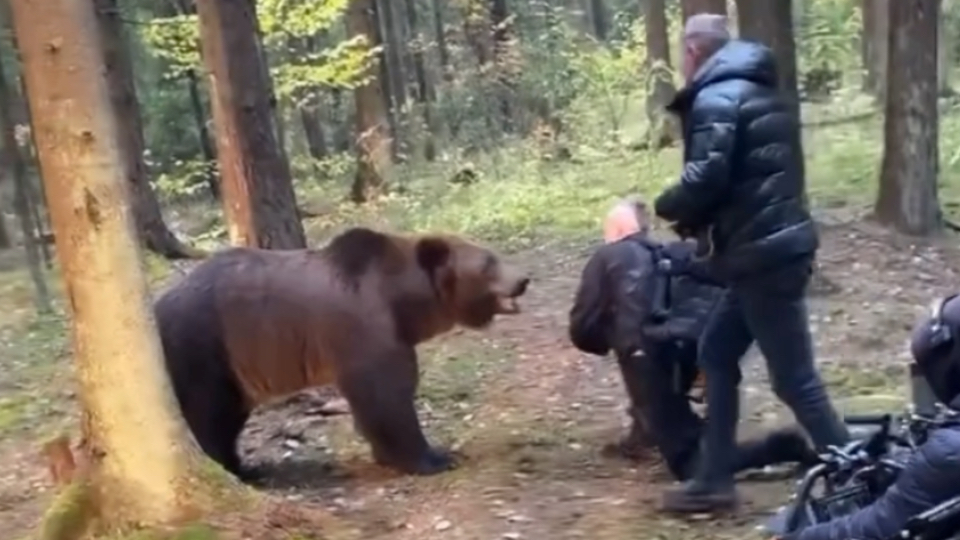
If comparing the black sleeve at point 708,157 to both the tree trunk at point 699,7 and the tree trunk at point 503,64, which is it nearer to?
the tree trunk at point 699,7

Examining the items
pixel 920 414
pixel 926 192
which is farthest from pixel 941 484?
pixel 926 192

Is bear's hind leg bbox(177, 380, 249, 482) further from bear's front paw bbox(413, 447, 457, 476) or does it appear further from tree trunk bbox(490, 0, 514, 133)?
tree trunk bbox(490, 0, 514, 133)

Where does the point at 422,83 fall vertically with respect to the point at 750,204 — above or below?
above

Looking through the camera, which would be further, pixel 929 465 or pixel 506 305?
pixel 506 305

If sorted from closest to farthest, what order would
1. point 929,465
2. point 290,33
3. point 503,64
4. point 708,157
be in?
Result: point 929,465 → point 708,157 → point 290,33 → point 503,64

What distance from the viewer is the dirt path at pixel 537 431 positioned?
671cm

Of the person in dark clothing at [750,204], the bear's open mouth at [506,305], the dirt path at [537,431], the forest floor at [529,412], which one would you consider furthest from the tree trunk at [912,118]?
the person in dark clothing at [750,204]

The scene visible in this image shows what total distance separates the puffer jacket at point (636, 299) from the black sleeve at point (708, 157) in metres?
0.61

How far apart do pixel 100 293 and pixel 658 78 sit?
19.1m

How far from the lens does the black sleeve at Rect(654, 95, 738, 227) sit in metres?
5.91

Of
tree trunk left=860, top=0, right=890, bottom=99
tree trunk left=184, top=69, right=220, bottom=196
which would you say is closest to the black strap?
tree trunk left=860, top=0, right=890, bottom=99

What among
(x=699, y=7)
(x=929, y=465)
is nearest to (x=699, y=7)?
(x=699, y=7)

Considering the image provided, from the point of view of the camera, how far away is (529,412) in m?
8.95

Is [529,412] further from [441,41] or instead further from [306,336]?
[441,41]
